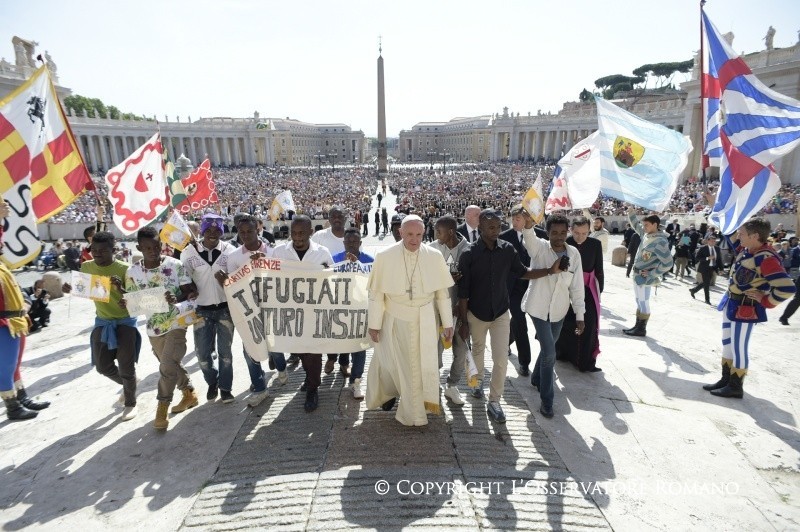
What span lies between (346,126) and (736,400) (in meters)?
135

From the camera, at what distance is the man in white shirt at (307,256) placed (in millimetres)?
3811

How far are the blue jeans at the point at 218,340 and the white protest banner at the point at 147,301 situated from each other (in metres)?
0.36

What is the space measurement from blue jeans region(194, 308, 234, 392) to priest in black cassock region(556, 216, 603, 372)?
A: 11.8ft

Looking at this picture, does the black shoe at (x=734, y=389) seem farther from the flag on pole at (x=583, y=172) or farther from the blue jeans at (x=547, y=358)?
the flag on pole at (x=583, y=172)

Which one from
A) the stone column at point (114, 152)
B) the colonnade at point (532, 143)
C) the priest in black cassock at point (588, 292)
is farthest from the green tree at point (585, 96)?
the priest in black cassock at point (588, 292)

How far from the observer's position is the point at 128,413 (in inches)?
152

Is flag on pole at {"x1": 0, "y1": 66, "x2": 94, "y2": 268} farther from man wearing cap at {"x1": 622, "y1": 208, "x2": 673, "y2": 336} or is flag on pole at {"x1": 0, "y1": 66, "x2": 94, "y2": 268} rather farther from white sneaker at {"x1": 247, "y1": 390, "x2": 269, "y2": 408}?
man wearing cap at {"x1": 622, "y1": 208, "x2": 673, "y2": 336}

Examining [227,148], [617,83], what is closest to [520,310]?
[227,148]

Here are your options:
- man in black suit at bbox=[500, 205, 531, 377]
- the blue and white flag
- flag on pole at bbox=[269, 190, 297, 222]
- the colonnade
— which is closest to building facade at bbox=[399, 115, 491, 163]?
the colonnade

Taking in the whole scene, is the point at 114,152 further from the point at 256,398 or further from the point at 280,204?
the point at 256,398

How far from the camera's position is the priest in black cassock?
4.47 metres

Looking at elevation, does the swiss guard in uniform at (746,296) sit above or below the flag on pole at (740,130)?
below

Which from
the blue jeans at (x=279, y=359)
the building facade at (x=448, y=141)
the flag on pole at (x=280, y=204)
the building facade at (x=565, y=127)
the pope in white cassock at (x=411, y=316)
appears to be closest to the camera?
the pope in white cassock at (x=411, y=316)

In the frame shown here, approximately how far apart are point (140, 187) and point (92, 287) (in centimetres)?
246
